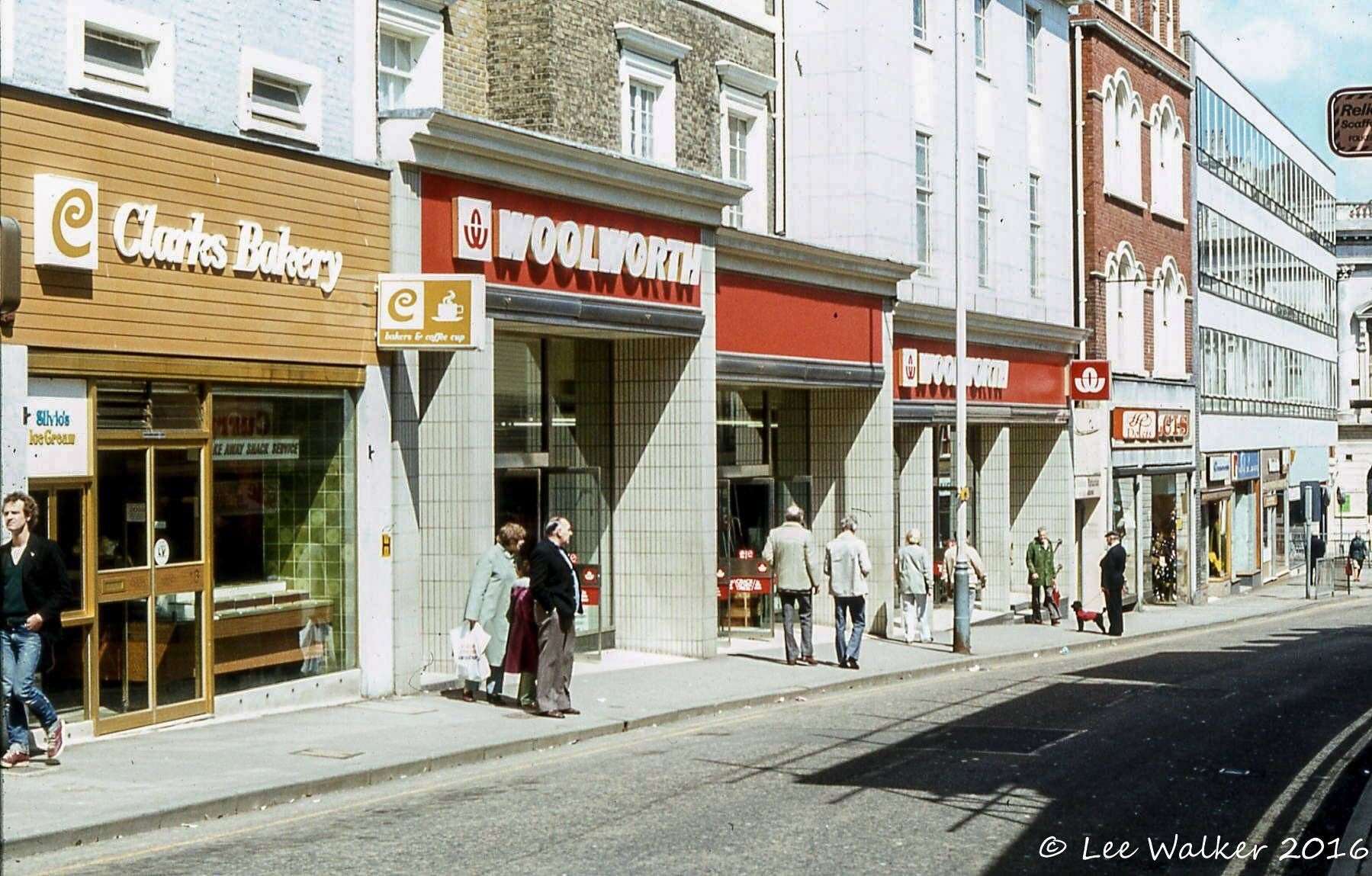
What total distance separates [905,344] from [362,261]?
46.5 ft

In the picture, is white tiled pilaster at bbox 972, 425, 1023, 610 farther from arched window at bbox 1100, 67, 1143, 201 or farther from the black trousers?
arched window at bbox 1100, 67, 1143, 201

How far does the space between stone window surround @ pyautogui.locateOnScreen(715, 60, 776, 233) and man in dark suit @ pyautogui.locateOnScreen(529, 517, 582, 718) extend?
9546 mm

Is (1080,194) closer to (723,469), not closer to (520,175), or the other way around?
(723,469)

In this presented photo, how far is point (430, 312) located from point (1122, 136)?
92.5ft

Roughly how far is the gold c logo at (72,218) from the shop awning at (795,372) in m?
10.7

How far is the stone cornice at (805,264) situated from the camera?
23.9m

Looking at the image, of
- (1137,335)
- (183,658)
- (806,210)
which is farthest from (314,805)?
(1137,335)

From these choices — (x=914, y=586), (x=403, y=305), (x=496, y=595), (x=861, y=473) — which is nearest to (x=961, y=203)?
(x=861, y=473)

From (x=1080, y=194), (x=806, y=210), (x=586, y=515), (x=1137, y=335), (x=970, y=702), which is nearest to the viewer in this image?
(x=970, y=702)

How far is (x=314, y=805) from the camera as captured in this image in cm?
1217

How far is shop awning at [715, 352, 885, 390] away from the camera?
79.4ft

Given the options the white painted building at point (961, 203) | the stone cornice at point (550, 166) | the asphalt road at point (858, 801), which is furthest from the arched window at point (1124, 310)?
the asphalt road at point (858, 801)

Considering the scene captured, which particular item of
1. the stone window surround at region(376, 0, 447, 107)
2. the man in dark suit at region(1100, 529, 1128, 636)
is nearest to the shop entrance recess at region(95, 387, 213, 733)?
the stone window surround at region(376, 0, 447, 107)

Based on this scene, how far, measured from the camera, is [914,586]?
27.0 metres
